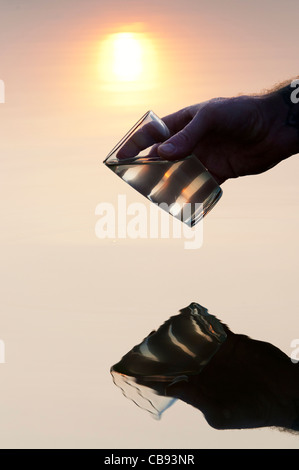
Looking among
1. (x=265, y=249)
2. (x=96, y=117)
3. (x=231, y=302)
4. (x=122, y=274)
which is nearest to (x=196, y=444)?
(x=231, y=302)

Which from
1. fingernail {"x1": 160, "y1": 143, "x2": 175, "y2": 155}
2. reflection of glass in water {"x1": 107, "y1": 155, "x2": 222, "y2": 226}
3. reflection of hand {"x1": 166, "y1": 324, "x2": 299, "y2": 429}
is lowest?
reflection of hand {"x1": 166, "y1": 324, "x2": 299, "y2": 429}

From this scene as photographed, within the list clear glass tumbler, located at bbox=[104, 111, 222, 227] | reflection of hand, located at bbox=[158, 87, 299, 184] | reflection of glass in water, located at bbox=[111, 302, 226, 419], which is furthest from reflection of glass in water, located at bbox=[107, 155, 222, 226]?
reflection of hand, located at bbox=[158, 87, 299, 184]

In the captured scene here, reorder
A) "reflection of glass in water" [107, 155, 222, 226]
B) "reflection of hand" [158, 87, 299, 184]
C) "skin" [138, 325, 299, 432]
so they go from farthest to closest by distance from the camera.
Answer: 1. "reflection of hand" [158, 87, 299, 184]
2. "reflection of glass in water" [107, 155, 222, 226]
3. "skin" [138, 325, 299, 432]

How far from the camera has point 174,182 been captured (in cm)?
164

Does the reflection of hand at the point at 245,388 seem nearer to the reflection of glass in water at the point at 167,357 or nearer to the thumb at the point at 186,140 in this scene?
the reflection of glass in water at the point at 167,357

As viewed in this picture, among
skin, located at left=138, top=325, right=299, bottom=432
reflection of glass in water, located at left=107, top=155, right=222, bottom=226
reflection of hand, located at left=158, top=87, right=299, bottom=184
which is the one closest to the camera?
skin, located at left=138, top=325, right=299, bottom=432

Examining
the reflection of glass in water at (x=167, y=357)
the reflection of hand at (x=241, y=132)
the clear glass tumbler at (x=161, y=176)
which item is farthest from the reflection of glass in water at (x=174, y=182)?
the reflection of hand at (x=241, y=132)

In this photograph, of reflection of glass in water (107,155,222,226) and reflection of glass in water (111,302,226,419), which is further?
reflection of glass in water (107,155,222,226)

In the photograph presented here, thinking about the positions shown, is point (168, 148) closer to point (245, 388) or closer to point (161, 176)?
point (161, 176)

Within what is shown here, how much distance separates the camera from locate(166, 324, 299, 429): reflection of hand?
130cm

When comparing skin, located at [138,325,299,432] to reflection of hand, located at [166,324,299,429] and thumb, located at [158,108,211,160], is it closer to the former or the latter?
reflection of hand, located at [166,324,299,429]

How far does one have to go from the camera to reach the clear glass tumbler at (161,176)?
1.61 metres

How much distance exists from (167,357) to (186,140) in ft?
1.49

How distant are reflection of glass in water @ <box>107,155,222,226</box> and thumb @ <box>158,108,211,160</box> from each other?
0.01 meters
